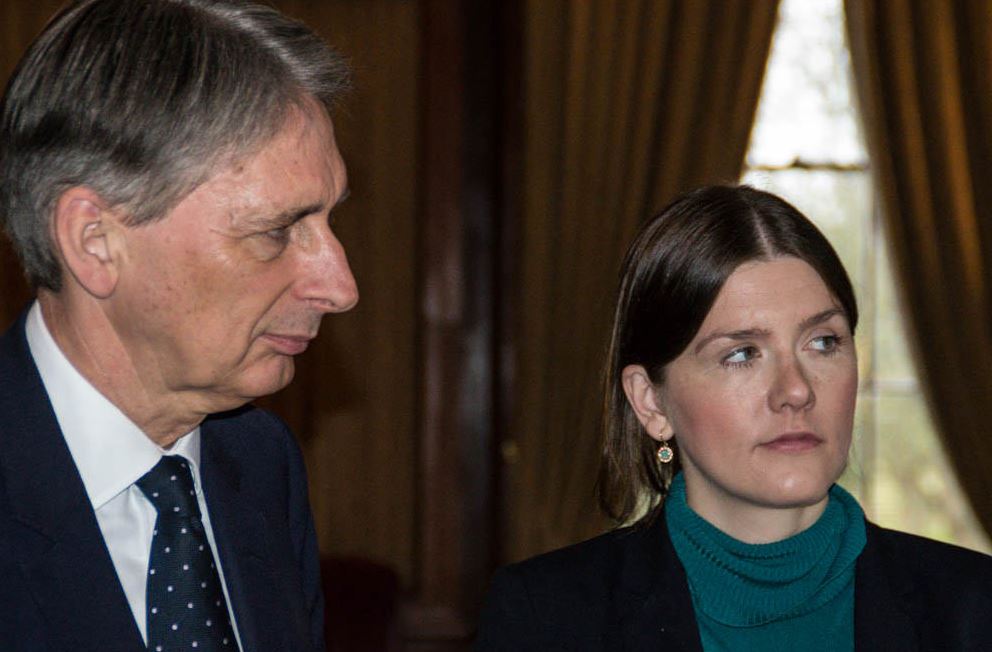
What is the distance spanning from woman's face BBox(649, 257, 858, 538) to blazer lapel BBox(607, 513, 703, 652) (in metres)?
0.14

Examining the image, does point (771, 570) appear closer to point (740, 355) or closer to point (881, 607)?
point (881, 607)

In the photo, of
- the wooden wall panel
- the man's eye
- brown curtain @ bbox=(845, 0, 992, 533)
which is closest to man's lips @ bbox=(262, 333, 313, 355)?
the man's eye

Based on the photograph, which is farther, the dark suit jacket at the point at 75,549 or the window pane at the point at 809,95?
the window pane at the point at 809,95

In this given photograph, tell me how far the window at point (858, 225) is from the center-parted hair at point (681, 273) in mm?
3230

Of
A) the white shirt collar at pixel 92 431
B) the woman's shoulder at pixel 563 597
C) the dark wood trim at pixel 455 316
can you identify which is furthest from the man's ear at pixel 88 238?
the dark wood trim at pixel 455 316

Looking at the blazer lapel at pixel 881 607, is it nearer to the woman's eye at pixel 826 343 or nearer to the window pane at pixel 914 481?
the woman's eye at pixel 826 343

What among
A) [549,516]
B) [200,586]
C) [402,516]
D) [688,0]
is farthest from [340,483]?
[200,586]

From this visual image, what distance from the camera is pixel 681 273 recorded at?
97.0 inches

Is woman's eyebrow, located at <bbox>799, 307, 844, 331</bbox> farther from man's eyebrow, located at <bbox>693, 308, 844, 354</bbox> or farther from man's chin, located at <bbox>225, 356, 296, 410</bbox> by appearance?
man's chin, located at <bbox>225, 356, 296, 410</bbox>

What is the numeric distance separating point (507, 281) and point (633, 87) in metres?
0.96

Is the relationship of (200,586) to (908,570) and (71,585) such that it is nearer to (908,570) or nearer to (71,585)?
(71,585)

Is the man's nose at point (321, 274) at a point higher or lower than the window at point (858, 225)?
higher

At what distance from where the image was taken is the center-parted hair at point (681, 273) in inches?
96.0

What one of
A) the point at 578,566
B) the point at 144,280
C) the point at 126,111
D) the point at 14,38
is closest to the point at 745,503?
the point at 578,566
